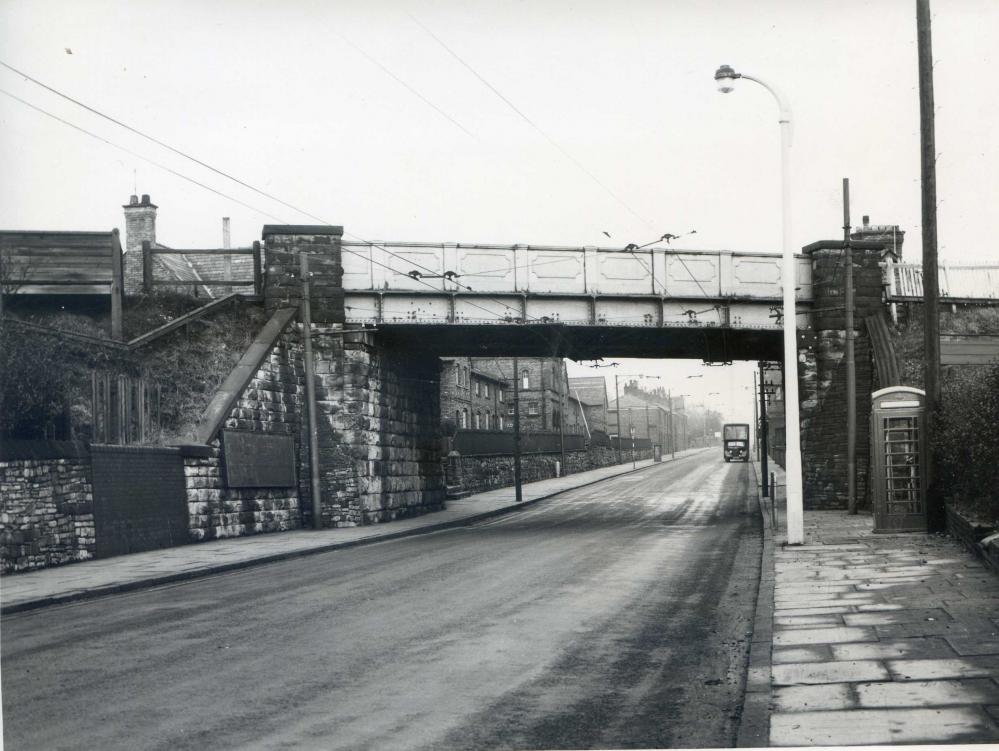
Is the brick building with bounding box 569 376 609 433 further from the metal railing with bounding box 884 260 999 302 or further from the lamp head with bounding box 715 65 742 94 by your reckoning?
the lamp head with bounding box 715 65 742 94

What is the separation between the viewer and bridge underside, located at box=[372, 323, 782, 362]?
25688 millimetres

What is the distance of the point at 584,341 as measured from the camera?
27672 millimetres

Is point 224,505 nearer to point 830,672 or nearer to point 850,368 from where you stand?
point 850,368

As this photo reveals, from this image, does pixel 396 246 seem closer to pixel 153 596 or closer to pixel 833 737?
pixel 153 596

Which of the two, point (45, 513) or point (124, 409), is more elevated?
point (124, 409)

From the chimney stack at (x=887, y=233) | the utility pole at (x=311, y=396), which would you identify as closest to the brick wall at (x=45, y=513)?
the utility pole at (x=311, y=396)

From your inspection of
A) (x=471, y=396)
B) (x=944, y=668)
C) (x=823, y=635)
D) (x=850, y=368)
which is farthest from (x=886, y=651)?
(x=471, y=396)

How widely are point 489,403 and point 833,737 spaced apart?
57.2 meters


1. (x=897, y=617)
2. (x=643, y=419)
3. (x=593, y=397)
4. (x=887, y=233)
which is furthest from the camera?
(x=643, y=419)

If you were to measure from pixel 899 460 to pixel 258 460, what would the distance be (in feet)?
43.2

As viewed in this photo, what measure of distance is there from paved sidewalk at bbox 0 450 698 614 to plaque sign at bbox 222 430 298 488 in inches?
47.8

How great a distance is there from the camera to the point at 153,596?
40.4 ft

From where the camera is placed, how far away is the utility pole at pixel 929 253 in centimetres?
1567

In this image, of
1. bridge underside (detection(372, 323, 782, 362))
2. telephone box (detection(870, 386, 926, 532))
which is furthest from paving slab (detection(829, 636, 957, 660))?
bridge underside (detection(372, 323, 782, 362))
